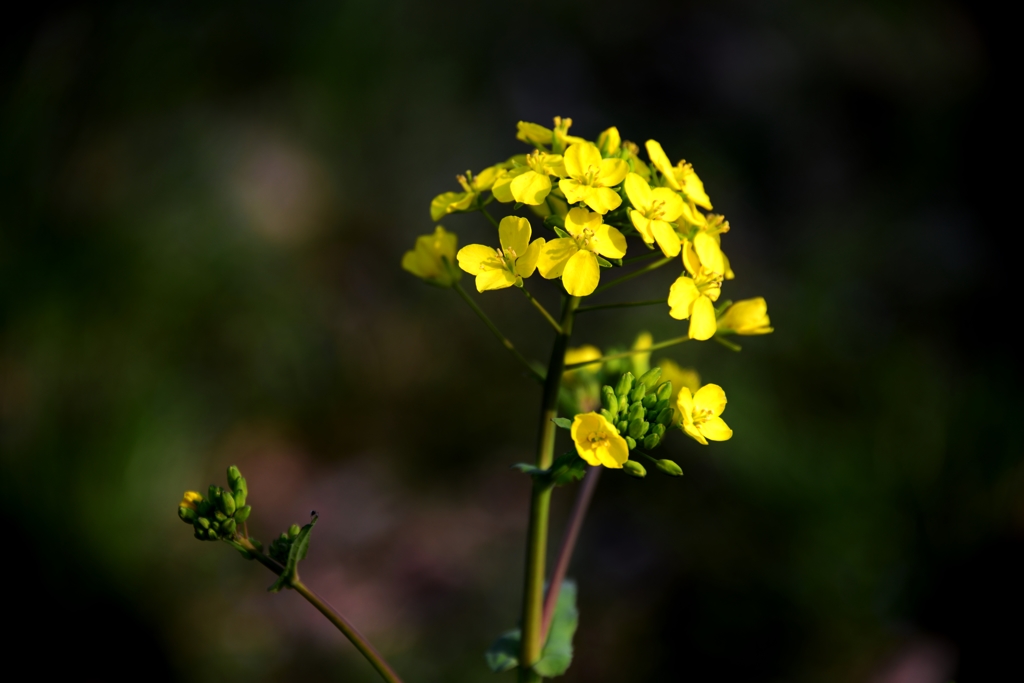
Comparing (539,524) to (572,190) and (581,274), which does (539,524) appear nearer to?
(581,274)

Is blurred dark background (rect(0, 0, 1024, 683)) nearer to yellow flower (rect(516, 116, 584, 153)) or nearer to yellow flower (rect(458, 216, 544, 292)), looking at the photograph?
yellow flower (rect(516, 116, 584, 153))

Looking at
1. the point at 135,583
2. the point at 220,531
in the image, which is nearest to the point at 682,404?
the point at 220,531

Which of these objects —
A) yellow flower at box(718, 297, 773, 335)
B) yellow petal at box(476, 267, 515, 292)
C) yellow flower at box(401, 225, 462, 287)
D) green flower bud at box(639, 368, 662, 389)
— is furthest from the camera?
yellow flower at box(401, 225, 462, 287)

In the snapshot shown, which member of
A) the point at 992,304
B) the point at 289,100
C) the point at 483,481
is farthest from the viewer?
the point at 289,100

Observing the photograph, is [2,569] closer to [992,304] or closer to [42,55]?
[42,55]

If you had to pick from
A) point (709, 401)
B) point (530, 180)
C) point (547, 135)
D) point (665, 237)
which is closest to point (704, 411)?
point (709, 401)

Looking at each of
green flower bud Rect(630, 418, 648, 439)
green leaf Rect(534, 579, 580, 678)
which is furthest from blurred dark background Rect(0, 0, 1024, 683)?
green flower bud Rect(630, 418, 648, 439)
